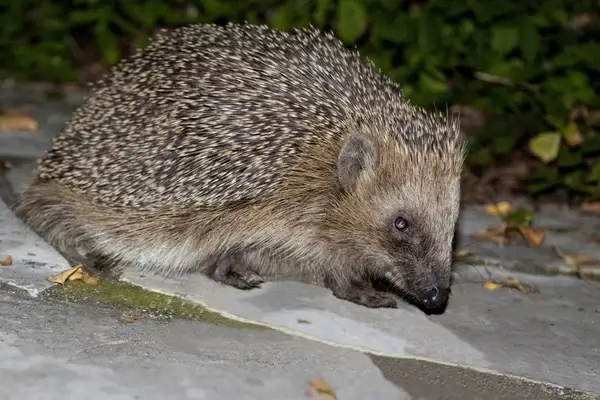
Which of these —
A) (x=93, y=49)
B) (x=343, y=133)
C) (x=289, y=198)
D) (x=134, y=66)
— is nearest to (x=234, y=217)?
(x=289, y=198)

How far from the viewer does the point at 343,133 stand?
4812 millimetres

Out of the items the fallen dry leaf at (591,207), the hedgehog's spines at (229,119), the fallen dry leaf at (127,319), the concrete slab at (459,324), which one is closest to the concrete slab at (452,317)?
the concrete slab at (459,324)

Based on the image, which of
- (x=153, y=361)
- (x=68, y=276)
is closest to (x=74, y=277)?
(x=68, y=276)

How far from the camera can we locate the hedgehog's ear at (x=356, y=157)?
185 inches

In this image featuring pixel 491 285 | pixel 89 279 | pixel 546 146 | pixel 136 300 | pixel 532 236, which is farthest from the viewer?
pixel 546 146

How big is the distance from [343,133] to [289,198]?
0.39 m

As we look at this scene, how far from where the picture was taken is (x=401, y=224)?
4711 mm

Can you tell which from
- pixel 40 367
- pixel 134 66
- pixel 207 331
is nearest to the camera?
pixel 40 367

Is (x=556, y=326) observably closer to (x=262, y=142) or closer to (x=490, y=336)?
(x=490, y=336)

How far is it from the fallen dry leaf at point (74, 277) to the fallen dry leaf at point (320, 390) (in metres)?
1.24

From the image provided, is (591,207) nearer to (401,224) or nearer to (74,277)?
(401,224)

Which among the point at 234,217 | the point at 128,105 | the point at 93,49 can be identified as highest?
the point at 128,105

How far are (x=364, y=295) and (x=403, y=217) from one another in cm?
40

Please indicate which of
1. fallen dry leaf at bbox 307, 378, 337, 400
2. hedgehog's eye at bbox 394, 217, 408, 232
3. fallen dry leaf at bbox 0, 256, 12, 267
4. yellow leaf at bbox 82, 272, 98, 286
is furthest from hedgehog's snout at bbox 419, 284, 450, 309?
fallen dry leaf at bbox 0, 256, 12, 267
